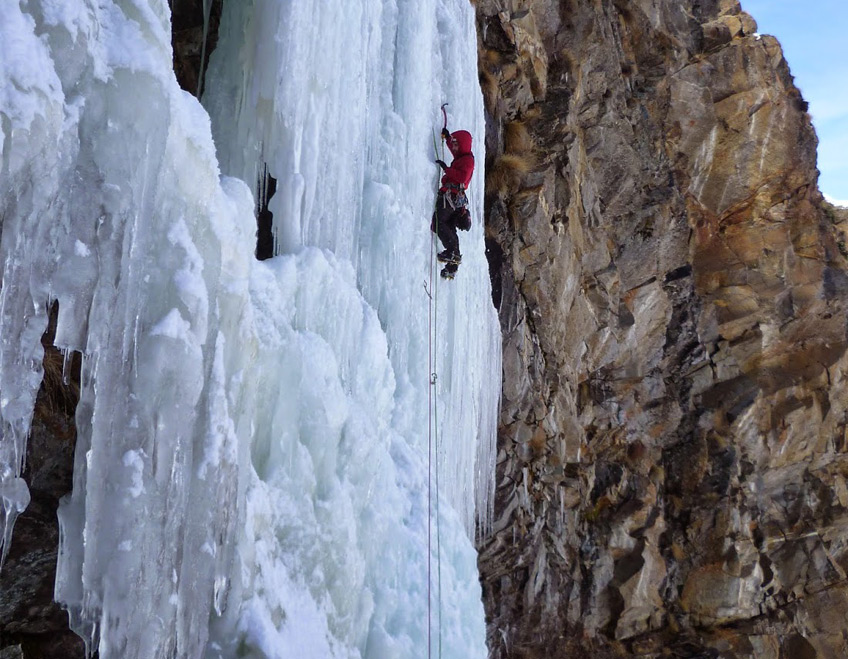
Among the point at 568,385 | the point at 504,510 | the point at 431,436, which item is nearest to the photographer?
the point at 431,436

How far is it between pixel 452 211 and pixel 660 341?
5.77m

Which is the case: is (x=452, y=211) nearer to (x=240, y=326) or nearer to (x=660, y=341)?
(x=240, y=326)

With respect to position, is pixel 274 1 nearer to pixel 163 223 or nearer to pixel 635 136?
pixel 163 223

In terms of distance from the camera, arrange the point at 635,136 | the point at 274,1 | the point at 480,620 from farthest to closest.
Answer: the point at 635,136 < the point at 480,620 < the point at 274,1

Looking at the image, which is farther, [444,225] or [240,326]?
[444,225]

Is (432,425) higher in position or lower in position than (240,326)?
lower

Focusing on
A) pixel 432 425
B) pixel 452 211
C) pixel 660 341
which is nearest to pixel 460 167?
pixel 452 211

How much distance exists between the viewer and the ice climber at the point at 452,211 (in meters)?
6.18

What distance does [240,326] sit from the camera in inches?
136

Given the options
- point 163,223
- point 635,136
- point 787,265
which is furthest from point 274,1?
point 787,265

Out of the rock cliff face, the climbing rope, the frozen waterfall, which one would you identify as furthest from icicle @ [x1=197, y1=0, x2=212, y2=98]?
the rock cliff face

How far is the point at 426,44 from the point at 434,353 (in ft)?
7.79

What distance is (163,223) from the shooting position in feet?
10.0

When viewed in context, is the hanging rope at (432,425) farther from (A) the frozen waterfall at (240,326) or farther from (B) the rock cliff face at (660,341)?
(B) the rock cliff face at (660,341)
